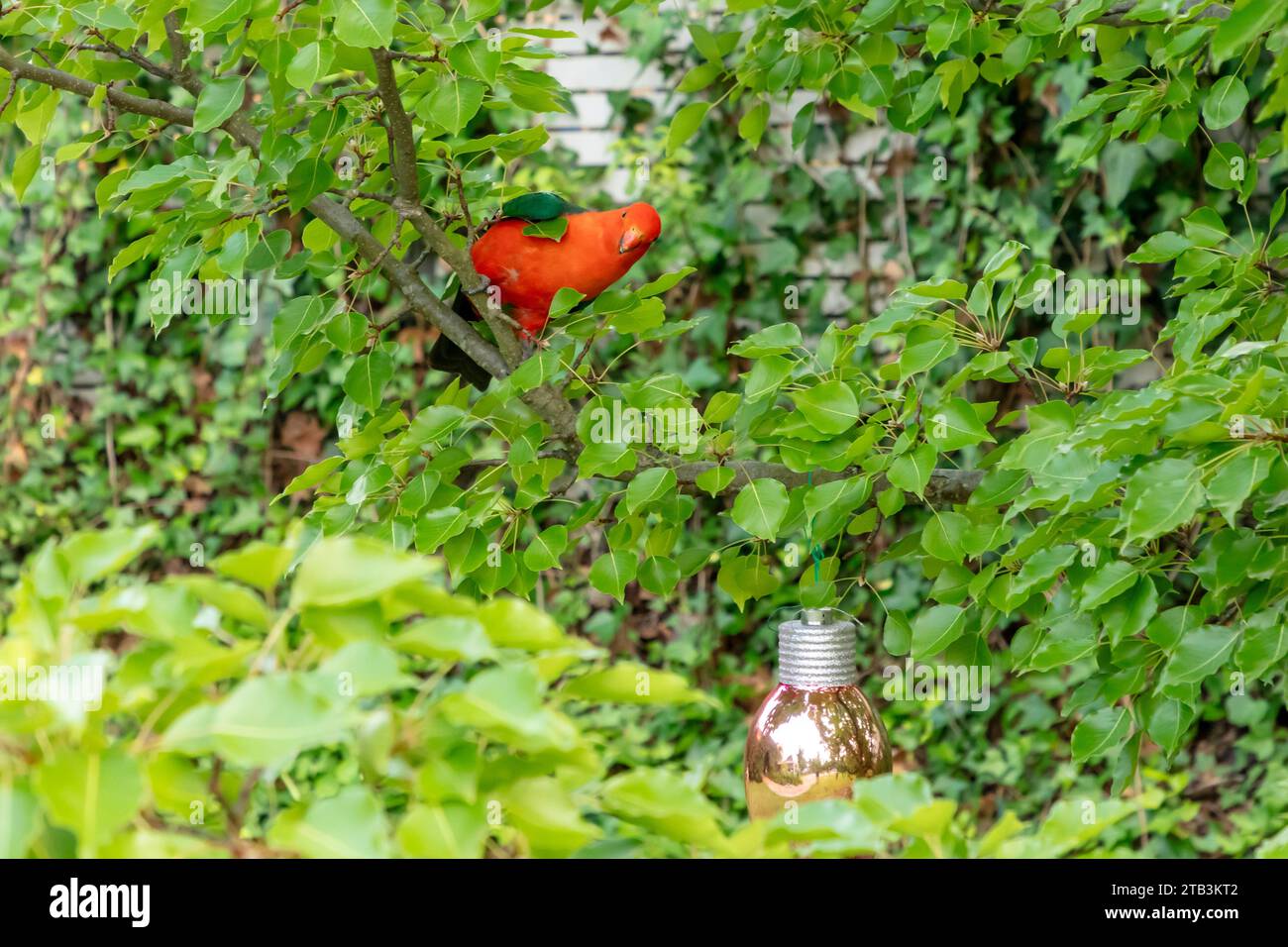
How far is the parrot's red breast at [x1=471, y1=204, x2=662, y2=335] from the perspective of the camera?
1476 millimetres

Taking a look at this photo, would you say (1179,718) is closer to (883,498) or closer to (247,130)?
(883,498)

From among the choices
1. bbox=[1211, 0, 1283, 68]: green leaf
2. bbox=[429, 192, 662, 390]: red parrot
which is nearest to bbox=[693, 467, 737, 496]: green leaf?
bbox=[429, 192, 662, 390]: red parrot

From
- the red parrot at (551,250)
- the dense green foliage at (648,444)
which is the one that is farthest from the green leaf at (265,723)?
the red parrot at (551,250)

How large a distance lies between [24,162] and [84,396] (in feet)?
6.60

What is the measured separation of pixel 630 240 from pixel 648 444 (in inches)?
11.7

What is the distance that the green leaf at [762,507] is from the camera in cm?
119

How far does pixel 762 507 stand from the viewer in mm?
1205

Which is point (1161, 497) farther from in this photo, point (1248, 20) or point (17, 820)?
point (17, 820)

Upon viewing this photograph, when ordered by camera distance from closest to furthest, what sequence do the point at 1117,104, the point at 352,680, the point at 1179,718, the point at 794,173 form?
1. the point at 352,680
2. the point at 1179,718
3. the point at 1117,104
4. the point at 794,173

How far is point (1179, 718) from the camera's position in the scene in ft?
3.65

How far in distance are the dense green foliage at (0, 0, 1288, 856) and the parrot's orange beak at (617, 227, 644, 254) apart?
0.16 metres

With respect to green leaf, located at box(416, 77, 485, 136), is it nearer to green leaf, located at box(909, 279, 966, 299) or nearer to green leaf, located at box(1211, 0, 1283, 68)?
green leaf, located at box(909, 279, 966, 299)
